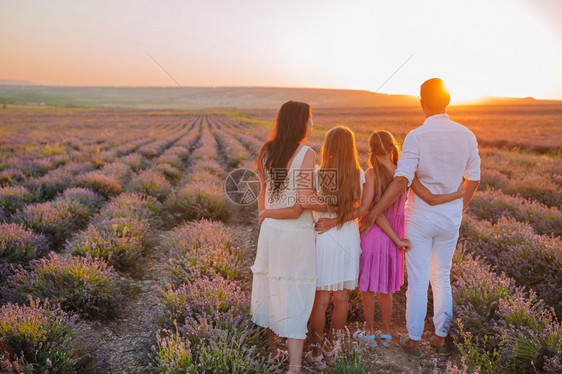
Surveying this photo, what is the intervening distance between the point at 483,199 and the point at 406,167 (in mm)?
5178

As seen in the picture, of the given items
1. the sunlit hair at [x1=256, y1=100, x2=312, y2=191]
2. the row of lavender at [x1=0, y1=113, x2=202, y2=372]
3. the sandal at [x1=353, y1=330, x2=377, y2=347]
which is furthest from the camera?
the sandal at [x1=353, y1=330, x2=377, y2=347]

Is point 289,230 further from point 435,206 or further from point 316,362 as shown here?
point 435,206

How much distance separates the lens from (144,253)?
5348mm

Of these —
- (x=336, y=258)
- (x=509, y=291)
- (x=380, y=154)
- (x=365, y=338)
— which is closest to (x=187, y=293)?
(x=336, y=258)

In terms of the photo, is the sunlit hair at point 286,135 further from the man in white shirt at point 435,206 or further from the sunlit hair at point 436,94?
the sunlit hair at point 436,94

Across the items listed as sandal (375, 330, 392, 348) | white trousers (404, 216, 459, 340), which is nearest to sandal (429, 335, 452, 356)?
white trousers (404, 216, 459, 340)

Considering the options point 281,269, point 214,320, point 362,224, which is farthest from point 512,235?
point 214,320

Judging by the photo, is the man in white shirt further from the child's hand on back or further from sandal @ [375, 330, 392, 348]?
sandal @ [375, 330, 392, 348]

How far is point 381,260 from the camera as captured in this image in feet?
10.1

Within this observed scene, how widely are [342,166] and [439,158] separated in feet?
2.74

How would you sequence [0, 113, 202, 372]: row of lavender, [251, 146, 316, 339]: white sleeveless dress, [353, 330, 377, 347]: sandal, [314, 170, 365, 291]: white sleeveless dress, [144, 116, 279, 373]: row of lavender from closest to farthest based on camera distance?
[144, 116, 279, 373]: row of lavender < [0, 113, 202, 372]: row of lavender < [251, 146, 316, 339]: white sleeveless dress < [314, 170, 365, 291]: white sleeveless dress < [353, 330, 377, 347]: sandal

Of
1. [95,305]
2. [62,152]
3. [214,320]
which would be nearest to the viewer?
[214,320]

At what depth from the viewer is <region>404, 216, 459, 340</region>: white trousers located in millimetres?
2988

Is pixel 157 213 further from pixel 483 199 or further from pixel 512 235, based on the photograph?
pixel 483 199
